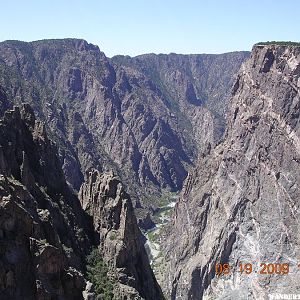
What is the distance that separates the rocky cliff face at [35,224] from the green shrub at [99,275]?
118cm

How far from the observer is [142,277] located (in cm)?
6234

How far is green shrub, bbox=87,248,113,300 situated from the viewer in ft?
177

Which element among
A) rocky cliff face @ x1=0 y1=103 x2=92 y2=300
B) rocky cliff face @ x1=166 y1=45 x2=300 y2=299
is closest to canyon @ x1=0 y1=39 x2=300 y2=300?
rocky cliff face @ x1=0 y1=103 x2=92 y2=300

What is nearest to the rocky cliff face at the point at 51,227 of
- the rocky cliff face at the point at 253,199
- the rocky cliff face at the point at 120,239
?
the rocky cliff face at the point at 120,239

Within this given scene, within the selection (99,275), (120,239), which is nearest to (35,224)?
(99,275)

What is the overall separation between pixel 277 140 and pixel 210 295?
1362 inches

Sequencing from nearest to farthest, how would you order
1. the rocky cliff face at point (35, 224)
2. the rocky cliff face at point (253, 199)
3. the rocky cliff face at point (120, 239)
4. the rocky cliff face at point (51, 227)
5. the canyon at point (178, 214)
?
the rocky cliff face at point (35, 224) → the rocky cliff face at point (51, 227) → the canyon at point (178, 214) → the rocky cliff face at point (120, 239) → the rocky cliff face at point (253, 199)

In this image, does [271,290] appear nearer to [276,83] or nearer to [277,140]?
[277,140]

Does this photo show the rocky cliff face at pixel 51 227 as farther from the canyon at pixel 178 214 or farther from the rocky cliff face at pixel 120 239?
the canyon at pixel 178 214

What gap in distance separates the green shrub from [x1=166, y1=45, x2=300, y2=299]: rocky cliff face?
48.8 meters

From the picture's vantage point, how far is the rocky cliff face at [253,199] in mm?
101125

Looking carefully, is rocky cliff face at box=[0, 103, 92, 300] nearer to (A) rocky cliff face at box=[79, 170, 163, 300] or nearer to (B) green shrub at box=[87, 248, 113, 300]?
(B) green shrub at box=[87, 248, 113, 300]

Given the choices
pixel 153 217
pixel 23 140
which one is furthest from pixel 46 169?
pixel 153 217

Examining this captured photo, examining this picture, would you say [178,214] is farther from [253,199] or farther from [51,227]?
[51,227]
